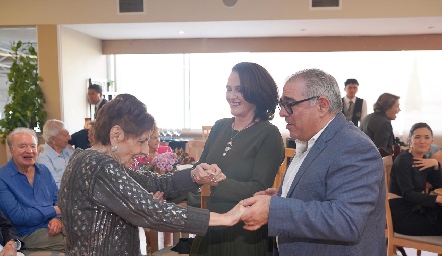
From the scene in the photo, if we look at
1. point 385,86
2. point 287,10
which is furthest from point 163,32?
point 385,86

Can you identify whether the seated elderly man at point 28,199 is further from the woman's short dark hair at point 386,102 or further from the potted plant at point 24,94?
the woman's short dark hair at point 386,102

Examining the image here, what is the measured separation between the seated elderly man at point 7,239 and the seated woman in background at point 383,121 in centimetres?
471

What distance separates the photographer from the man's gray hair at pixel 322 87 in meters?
1.40

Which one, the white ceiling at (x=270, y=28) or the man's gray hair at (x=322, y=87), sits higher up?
the white ceiling at (x=270, y=28)

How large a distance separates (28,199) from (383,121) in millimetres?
4753

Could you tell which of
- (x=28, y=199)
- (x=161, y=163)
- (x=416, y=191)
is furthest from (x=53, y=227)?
(x=416, y=191)

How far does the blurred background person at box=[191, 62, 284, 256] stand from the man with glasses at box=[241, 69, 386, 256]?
13.3 inches

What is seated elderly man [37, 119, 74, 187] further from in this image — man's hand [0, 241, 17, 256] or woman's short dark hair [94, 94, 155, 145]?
woman's short dark hair [94, 94, 155, 145]

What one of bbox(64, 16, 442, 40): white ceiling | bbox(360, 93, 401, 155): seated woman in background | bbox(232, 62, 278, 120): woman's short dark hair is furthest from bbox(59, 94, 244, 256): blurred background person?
bbox(64, 16, 442, 40): white ceiling

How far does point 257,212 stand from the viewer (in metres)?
1.36

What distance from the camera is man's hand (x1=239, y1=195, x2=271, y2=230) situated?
134cm

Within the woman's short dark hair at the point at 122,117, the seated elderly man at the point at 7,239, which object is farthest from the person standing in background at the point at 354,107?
the woman's short dark hair at the point at 122,117

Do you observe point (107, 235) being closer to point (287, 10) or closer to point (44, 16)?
point (287, 10)

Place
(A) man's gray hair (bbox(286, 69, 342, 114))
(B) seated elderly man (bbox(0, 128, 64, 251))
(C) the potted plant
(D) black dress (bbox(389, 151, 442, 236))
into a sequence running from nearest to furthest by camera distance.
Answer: (A) man's gray hair (bbox(286, 69, 342, 114)), (B) seated elderly man (bbox(0, 128, 64, 251)), (D) black dress (bbox(389, 151, 442, 236)), (C) the potted plant
